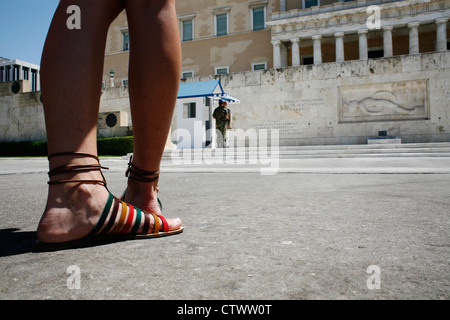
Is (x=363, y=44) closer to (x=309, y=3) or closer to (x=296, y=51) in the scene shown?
(x=296, y=51)

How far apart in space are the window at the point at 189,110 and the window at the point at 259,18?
1967 centimetres

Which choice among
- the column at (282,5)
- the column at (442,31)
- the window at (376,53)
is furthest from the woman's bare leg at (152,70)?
the window at (376,53)

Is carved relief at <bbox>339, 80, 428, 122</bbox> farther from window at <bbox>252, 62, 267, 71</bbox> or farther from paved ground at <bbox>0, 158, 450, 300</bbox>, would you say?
window at <bbox>252, 62, 267, 71</bbox>

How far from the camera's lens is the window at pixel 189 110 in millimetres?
15148

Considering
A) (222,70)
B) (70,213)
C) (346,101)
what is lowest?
(70,213)

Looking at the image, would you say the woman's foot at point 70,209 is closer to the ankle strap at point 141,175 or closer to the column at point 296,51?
the ankle strap at point 141,175

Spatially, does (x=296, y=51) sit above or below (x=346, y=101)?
above

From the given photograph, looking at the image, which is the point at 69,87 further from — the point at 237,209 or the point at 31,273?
the point at 237,209

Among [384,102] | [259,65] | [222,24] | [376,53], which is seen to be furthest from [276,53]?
[384,102]

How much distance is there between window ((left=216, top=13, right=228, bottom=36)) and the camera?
32719 millimetres

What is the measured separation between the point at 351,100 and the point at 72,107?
638 inches

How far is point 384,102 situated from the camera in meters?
15.4

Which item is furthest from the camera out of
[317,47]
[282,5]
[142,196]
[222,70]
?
[222,70]

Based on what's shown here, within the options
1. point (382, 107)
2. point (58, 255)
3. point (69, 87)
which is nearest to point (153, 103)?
point (69, 87)
